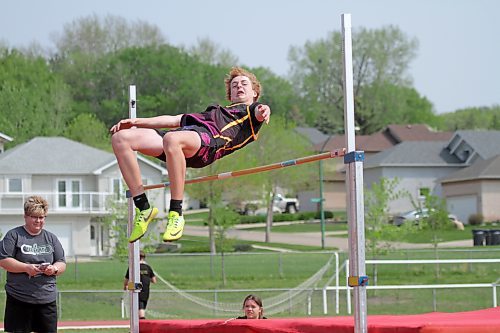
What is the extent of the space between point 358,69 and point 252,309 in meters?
65.4

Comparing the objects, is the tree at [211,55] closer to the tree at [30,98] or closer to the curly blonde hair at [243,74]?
the tree at [30,98]

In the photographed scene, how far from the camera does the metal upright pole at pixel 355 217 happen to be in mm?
5375

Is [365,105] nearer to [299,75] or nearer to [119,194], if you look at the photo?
[299,75]

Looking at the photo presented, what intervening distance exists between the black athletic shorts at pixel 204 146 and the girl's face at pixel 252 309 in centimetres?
212

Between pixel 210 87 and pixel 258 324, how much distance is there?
2696 inches

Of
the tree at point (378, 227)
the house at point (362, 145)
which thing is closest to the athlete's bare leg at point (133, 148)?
the tree at point (378, 227)

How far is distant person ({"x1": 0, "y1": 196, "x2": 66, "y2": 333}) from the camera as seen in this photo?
7.17 metres

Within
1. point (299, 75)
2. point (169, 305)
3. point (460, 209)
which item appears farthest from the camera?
point (299, 75)

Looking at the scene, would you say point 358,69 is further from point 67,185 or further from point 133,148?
point 133,148

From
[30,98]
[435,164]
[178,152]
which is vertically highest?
[30,98]

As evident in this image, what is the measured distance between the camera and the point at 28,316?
727 cm

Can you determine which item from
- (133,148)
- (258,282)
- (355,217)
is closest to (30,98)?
(258,282)

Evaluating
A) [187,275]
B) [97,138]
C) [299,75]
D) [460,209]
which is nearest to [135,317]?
[187,275]

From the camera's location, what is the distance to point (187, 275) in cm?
2620
